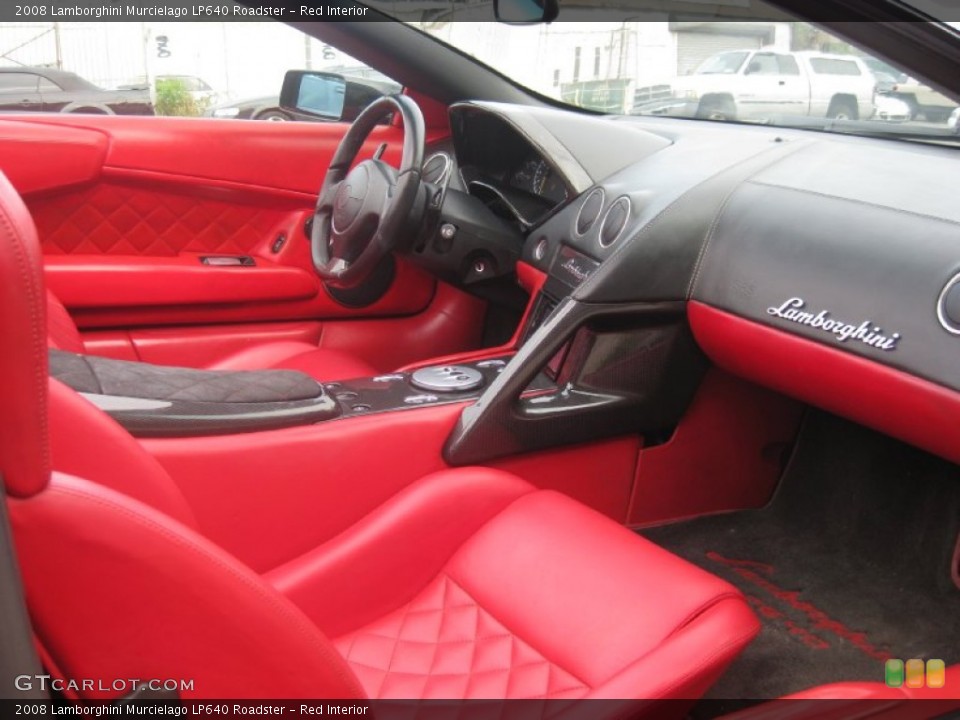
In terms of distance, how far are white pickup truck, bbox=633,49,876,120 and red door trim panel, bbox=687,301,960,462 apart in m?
0.42

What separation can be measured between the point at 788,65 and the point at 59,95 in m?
1.72

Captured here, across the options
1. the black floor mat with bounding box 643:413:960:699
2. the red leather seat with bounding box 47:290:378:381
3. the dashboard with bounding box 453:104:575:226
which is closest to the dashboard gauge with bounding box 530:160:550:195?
the dashboard with bounding box 453:104:575:226

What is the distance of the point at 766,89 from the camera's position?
197cm

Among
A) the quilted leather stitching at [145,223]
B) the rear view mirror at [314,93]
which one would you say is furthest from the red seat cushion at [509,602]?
the rear view mirror at [314,93]

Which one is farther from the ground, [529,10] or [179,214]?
[529,10]

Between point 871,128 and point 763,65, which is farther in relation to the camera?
point 763,65

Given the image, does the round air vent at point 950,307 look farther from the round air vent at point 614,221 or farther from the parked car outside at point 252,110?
the parked car outside at point 252,110

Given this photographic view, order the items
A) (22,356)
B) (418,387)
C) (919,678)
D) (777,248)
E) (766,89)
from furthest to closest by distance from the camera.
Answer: (766,89) < (418,387) < (777,248) < (919,678) < (22,356)

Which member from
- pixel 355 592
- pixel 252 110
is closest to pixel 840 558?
pixel 355 592

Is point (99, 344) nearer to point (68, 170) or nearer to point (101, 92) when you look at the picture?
point (68, 170)

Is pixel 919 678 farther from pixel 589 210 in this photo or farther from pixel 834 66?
pixel 589 210

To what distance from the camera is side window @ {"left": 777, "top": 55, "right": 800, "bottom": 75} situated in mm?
1679

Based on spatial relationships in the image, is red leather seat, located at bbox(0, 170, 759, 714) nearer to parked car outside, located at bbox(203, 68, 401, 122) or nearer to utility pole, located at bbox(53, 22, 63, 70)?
parked car outside, located at bbox(203, 68, 401, 122)

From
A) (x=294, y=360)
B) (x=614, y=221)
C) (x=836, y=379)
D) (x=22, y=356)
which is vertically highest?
(x=22, y=356)
